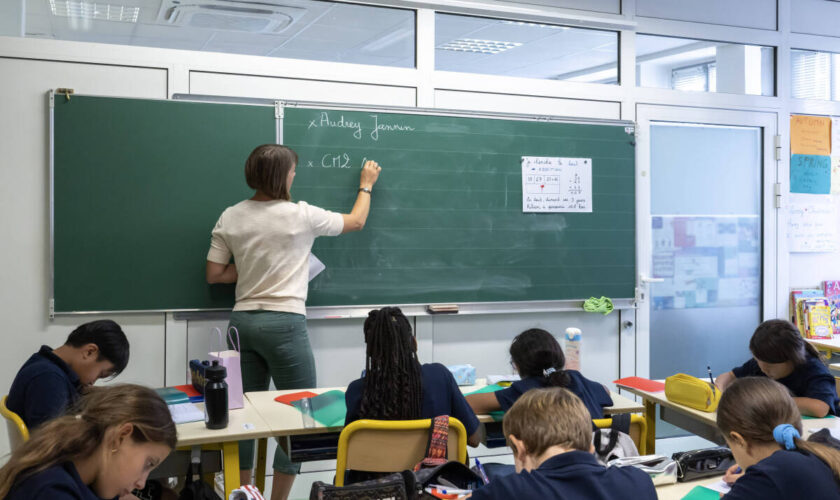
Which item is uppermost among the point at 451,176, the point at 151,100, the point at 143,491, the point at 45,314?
the point at 151,100

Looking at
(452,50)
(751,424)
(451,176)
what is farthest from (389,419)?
(452,50)

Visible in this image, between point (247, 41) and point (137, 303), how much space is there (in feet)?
4.85

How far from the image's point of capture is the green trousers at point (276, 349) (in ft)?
11.8

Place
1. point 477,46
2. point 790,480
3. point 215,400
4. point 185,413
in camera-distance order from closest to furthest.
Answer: point 790,480 → point 215,400 → point 185,413 → point 477,46

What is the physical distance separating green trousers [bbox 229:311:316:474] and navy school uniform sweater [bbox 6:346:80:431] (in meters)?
1.14

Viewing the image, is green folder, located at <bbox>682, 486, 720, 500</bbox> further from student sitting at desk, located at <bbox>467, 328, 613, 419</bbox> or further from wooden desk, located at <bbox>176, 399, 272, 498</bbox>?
wooden desk, located at <bbox>176, 399, 272, 498</bbox>

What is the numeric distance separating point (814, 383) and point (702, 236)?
6.80 ft

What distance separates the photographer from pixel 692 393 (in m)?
3.15

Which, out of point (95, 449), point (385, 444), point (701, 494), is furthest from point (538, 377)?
point (95, 449)

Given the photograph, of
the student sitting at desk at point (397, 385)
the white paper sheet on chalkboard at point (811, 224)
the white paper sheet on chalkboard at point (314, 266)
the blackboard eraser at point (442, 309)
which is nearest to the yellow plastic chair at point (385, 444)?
the student sitting at desk at point (397, 385)

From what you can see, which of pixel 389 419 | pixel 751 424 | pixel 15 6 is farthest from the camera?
pixel 15 6

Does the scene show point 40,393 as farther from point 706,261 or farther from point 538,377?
point 706,261

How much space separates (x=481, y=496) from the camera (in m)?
1.66

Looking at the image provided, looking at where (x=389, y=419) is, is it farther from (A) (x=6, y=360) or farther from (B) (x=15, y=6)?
(B) (x=15, y=6)
